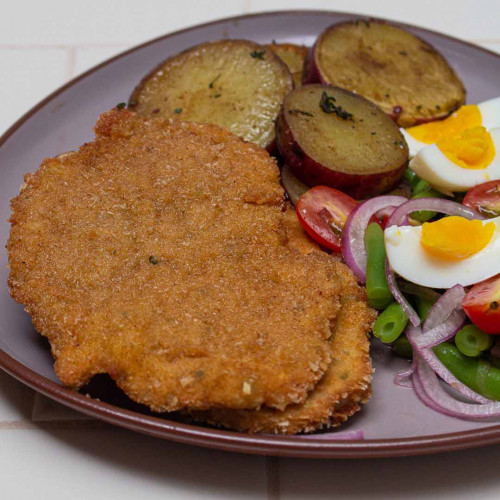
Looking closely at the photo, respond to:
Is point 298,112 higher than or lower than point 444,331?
higher

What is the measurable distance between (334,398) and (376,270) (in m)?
0.57

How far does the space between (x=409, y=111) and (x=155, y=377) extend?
188 cm

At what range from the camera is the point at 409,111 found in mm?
3312

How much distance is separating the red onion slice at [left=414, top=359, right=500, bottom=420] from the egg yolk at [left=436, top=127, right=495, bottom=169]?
0.90 m

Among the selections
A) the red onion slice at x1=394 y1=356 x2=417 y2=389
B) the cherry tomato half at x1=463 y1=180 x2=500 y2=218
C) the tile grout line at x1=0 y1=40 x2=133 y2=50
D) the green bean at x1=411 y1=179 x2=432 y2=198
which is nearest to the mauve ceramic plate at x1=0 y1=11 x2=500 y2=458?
the red onion slice at x1=394 y1=356 x2=417 y2=389

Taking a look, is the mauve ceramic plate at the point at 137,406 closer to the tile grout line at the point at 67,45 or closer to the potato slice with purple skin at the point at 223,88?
the potato slice with purple skin at the point at 223,88

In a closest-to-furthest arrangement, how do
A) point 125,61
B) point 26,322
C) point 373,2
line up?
point 26,322, point 125,61, point 373,2

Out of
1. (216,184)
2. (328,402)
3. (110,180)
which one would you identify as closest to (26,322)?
(110,180)

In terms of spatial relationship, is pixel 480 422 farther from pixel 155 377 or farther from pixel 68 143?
pixel 68 143

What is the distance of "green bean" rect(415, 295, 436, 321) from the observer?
2484mm

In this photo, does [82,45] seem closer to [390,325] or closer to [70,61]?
[70,61]

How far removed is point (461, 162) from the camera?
2814mm

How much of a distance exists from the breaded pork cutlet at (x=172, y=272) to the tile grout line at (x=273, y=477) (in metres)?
0.31

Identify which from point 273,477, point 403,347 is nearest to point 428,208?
point 403,347
